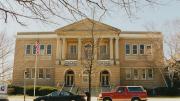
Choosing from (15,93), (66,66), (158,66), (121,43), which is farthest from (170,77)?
(15,93)

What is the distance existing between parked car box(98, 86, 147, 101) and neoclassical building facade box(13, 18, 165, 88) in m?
21.6

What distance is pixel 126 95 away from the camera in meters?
29.4

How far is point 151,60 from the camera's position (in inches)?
2157

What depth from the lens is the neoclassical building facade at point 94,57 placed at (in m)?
52.8

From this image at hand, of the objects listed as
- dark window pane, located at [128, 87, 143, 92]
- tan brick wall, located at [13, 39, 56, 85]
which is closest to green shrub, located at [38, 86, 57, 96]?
tan brick wall, located at [13, 39, 56, 85]

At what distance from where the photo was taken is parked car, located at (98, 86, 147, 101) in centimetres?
2914

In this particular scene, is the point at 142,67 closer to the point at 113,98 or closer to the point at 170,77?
the point at 170,77

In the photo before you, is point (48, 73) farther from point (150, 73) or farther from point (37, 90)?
point (150, 73)

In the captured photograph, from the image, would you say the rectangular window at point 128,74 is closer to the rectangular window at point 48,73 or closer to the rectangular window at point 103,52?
the rectangular window at point 103,52

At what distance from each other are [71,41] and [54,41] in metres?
2.92

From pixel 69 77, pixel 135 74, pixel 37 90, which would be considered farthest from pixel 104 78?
pixel 37 90

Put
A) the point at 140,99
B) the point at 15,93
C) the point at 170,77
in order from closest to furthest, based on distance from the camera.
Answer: the point at 140,99, the point at 15,93, the point at 170,77

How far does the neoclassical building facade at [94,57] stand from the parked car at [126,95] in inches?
849

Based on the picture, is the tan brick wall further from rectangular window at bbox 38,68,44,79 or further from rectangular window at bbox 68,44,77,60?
rectangular window at bbox 68,44,77,60
